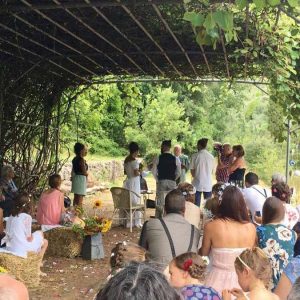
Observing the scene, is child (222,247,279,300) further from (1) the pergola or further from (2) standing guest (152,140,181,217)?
(2) standing guest (152,140,181,217)

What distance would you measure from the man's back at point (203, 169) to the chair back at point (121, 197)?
4.23 ft

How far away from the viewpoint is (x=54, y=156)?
12.6 meters

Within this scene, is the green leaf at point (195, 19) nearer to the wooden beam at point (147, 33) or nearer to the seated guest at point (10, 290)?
the seated guest at point (10, 290)

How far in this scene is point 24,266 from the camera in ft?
19.7

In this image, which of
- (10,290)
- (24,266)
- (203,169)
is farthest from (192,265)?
(203,169)

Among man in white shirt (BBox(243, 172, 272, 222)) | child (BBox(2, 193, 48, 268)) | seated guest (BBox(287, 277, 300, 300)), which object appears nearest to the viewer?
seated guest (BBox(287, 277, 300, 300))

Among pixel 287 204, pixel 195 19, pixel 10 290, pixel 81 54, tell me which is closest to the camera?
pixel 10 290

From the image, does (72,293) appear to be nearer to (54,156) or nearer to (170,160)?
(170,160)

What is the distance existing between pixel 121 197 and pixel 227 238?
6.22m

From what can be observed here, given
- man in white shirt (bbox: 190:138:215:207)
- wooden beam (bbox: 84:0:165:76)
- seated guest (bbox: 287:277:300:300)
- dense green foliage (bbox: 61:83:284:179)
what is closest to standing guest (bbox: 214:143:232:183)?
man in white shirt (bbox: 190:138:215:207)

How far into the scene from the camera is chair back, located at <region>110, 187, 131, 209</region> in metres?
10.0

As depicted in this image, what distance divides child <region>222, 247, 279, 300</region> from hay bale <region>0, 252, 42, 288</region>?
133 inches

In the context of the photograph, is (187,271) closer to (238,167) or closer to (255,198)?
(255,198)

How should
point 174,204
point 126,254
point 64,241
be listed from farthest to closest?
point 64,241 → point 174,204 → point 126,254
